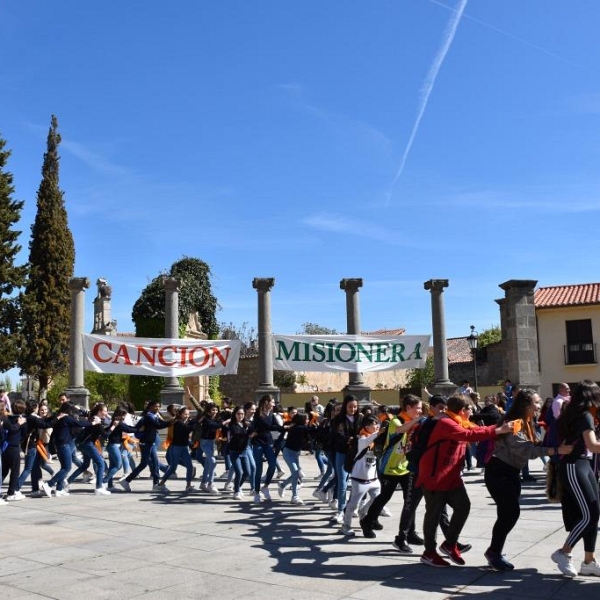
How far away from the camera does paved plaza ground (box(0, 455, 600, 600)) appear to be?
5906 millimetres

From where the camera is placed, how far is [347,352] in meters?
21.8

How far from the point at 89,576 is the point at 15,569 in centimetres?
89

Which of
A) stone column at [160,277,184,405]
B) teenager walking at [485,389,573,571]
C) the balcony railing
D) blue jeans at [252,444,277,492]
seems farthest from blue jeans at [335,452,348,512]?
the balcony railing

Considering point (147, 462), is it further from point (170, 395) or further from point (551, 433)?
point (170, 395)

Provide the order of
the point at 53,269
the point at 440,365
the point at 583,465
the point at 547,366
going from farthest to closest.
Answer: the point at 53,269
the point at 547,366
the point at 440,365
the point at 583,465

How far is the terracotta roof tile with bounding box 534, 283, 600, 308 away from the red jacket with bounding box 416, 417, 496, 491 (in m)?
33.7

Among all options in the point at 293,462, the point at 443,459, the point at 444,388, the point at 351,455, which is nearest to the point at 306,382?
the point at 444,388

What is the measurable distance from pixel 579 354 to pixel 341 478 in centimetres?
3181

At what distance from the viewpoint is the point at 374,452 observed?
879 centimetres

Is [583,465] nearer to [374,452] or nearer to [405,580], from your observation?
[405,580]

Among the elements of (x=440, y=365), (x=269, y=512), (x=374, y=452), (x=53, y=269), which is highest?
(x=53, y=269)

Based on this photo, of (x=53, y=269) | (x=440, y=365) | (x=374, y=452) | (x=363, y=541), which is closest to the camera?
(x=363, y=541)

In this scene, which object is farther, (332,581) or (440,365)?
(440,365)

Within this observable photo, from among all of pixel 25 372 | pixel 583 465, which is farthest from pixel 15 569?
pixel 25 372
